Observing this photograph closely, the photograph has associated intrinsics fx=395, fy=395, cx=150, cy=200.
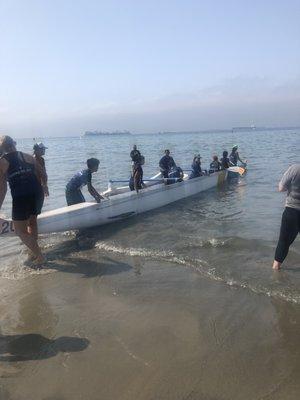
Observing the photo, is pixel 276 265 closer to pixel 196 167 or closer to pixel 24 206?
pixel 24 206

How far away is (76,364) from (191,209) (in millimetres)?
8141

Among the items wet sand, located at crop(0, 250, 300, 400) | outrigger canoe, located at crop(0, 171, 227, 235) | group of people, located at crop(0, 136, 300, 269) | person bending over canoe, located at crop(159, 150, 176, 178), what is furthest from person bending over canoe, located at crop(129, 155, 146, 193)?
wet sand, located at crop(0, 250, 300, 400)

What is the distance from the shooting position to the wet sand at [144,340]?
3342 millimetres

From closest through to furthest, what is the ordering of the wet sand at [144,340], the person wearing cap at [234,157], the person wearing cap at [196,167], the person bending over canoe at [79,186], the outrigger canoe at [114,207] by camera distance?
1. the wet sand at [144,340]
2. the outrigger canoe at [114,207]
3. the person bending over canoe at [79,186]
4. the person wearing cap at [196,167]
5. the person wearing cap at [234,157]

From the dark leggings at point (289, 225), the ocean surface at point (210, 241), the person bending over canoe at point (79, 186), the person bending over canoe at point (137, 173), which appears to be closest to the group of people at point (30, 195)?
the dark leggings at point (289, 225)

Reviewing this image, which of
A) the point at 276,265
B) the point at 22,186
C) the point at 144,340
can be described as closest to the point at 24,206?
the point at 22,186

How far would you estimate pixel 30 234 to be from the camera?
6605 millimetres

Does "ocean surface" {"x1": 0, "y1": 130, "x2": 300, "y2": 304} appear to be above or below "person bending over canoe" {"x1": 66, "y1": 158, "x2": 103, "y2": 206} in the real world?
below

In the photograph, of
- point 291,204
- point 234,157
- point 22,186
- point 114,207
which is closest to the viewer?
point 291,204

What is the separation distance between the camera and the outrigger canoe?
8266 millimetres

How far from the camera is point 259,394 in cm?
322

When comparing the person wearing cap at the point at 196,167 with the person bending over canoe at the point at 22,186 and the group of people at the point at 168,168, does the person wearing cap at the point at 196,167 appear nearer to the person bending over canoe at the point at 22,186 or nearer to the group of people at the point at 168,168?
the group of people at the point at 168,168

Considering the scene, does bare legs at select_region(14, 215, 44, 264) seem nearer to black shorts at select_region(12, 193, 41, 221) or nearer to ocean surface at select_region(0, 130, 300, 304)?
black shorts at select_region(12, 193, 41, 221)

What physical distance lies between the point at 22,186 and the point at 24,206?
1.15 ft
